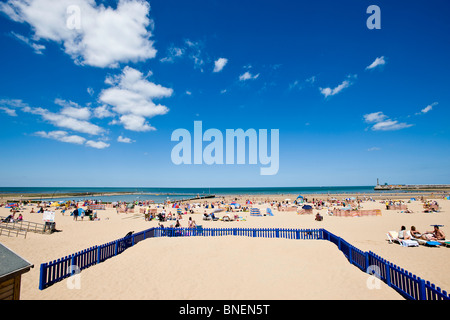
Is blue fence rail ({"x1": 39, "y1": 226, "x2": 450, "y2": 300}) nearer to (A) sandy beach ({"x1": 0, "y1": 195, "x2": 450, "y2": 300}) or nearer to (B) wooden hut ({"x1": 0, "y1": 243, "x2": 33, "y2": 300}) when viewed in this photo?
(A) sandy beach ({"x1": 0, "y1": 195, "x2": 450, "y2": 300})

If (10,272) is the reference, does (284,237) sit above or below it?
below

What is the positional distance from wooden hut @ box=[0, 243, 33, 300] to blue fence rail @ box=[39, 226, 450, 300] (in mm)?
3414

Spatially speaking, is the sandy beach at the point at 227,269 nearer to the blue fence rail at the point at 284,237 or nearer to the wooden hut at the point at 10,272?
the blue fence rail at the point at 284,237

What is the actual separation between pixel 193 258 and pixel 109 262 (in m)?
4.21

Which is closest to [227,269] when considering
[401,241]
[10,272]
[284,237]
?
[10,272]

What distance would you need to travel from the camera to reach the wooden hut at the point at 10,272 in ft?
17.0

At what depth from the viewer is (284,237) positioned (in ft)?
55.0

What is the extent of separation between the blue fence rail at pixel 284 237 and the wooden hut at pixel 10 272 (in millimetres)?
3414

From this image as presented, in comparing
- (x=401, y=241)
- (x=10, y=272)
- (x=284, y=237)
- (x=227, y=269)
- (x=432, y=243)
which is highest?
(x=10, y=272)

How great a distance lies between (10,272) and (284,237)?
15.1m

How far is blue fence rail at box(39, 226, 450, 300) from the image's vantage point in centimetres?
711

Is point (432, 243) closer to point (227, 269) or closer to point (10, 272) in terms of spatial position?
point (227, 269)

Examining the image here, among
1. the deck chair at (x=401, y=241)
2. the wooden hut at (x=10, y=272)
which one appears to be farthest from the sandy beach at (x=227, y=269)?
the wooden hut at (x=10, y=272)

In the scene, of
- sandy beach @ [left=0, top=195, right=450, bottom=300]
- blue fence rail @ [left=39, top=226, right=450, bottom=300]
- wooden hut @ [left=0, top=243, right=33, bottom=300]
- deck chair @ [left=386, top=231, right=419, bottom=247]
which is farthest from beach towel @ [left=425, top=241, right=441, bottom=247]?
wooden hut @ [left=0, top=243, right=33, bottom=300]
